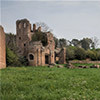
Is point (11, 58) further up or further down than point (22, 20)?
further down

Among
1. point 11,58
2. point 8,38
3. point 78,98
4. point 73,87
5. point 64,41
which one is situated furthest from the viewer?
point 64,41

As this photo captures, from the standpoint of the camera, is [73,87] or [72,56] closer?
[73,87]

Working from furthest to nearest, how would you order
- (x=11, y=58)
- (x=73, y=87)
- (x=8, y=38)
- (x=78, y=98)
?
(x=8, y=38) → (x=11, y=58) → (x=73, y=87) → (x=78, y=98)

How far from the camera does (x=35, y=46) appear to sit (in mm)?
34094

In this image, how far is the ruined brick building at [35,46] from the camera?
111 feet

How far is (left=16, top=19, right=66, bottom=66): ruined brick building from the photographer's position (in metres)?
34.0

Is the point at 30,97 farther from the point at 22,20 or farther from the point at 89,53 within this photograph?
the point at 89,53

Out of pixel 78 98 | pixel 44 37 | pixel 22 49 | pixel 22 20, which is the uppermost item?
pixel 22 20

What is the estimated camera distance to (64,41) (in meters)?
89.4

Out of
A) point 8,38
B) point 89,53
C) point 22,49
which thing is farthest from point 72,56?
point 8,38

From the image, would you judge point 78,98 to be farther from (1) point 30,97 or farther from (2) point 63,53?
(2) point 63,53

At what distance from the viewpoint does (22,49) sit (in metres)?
39.2

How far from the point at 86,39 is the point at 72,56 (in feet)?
149

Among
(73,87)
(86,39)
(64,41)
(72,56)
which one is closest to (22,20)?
(72,56)
